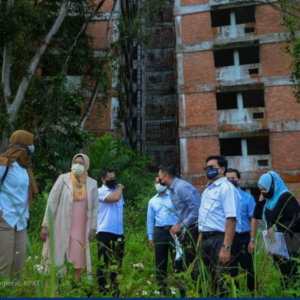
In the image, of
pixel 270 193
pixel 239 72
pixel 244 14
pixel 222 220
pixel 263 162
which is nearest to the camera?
pixel 222 220

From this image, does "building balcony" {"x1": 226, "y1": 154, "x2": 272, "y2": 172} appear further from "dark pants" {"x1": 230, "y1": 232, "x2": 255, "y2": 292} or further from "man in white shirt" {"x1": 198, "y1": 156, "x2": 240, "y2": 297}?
"man in white shirt" {"x1": 198, "y1": 156, "x2": 240, "y2": 297}

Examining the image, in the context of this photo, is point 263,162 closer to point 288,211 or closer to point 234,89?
point 234,89

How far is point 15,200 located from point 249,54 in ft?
52.5

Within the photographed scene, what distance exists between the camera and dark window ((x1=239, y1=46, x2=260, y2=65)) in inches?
649

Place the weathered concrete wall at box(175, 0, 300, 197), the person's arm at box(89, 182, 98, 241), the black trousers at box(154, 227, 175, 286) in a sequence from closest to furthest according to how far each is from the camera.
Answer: the person's arm at box(89, 182, 98, 241) → the black trousers at box(154, 227, 175, 286) → the weathered concrete wall at box(175, 0, 300, 197)

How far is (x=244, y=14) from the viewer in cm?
1709

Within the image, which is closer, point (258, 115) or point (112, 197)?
point (112, 197)

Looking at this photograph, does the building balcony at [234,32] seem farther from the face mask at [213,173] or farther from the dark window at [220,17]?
the face mask at [213,173]

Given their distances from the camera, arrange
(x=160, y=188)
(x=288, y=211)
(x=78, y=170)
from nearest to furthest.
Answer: (x=288, y=211) < (x=78, y=170) < (x=160, y=188)

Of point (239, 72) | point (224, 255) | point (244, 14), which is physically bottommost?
point (224, 255)

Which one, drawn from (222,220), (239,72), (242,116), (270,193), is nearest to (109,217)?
(222,220)

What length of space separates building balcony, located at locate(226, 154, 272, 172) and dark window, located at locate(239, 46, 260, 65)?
16.8ft

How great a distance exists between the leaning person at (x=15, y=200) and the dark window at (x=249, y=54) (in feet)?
47.7

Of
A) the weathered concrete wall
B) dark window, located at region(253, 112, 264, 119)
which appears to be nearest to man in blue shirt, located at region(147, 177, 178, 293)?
the weathered concrete wall
